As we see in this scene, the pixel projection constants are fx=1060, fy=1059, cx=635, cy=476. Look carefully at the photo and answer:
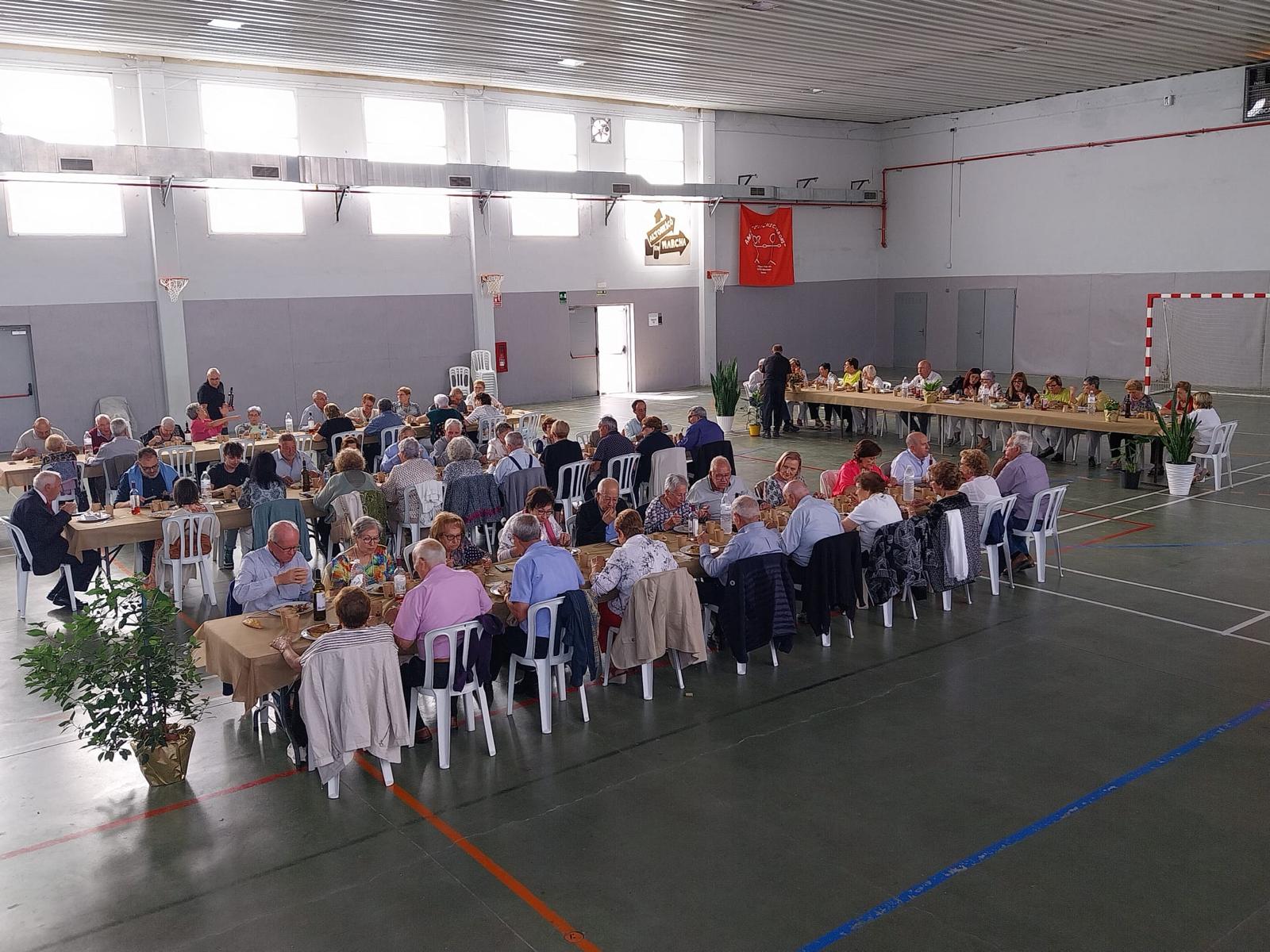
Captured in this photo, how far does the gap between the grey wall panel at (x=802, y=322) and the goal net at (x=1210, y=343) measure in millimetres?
7555

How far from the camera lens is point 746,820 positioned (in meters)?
5.37

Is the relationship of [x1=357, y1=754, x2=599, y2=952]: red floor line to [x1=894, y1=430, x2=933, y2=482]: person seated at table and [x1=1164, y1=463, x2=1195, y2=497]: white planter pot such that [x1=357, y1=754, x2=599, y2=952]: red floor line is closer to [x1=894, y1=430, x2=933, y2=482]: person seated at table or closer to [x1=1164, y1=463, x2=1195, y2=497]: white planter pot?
[x1=894, y1=430, x2=933, y2=482]: person seated at table

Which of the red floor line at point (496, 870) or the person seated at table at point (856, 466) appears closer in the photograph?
the red floor line at point (496, 870)

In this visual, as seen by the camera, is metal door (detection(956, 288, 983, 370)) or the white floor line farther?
metal door (detection(956, 288, 983, 370))

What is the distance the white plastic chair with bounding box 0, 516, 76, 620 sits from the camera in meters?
8.49

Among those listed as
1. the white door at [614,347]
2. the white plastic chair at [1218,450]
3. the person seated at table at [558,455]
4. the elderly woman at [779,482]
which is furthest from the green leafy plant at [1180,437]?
the white door at [614,347]

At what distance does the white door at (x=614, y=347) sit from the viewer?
2414cm

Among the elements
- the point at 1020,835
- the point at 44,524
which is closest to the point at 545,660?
the point at 1020,835

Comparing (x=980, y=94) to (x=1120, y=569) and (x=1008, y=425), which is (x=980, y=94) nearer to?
(x=1008, y=425)

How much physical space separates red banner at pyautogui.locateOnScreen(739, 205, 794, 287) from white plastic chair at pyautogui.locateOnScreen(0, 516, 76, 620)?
762 inches

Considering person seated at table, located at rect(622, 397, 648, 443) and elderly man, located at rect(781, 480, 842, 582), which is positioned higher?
person seated at table, located at rect(622, 397, 648, 443)

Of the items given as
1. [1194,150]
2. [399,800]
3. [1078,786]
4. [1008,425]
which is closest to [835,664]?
[1078,786]

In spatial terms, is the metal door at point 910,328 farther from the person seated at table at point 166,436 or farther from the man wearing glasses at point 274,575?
the man wearing glasses at point 274,575

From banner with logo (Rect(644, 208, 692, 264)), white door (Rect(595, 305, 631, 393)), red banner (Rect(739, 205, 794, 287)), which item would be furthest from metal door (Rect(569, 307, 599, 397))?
red banner (Rect(739, 205, 794, 287))
